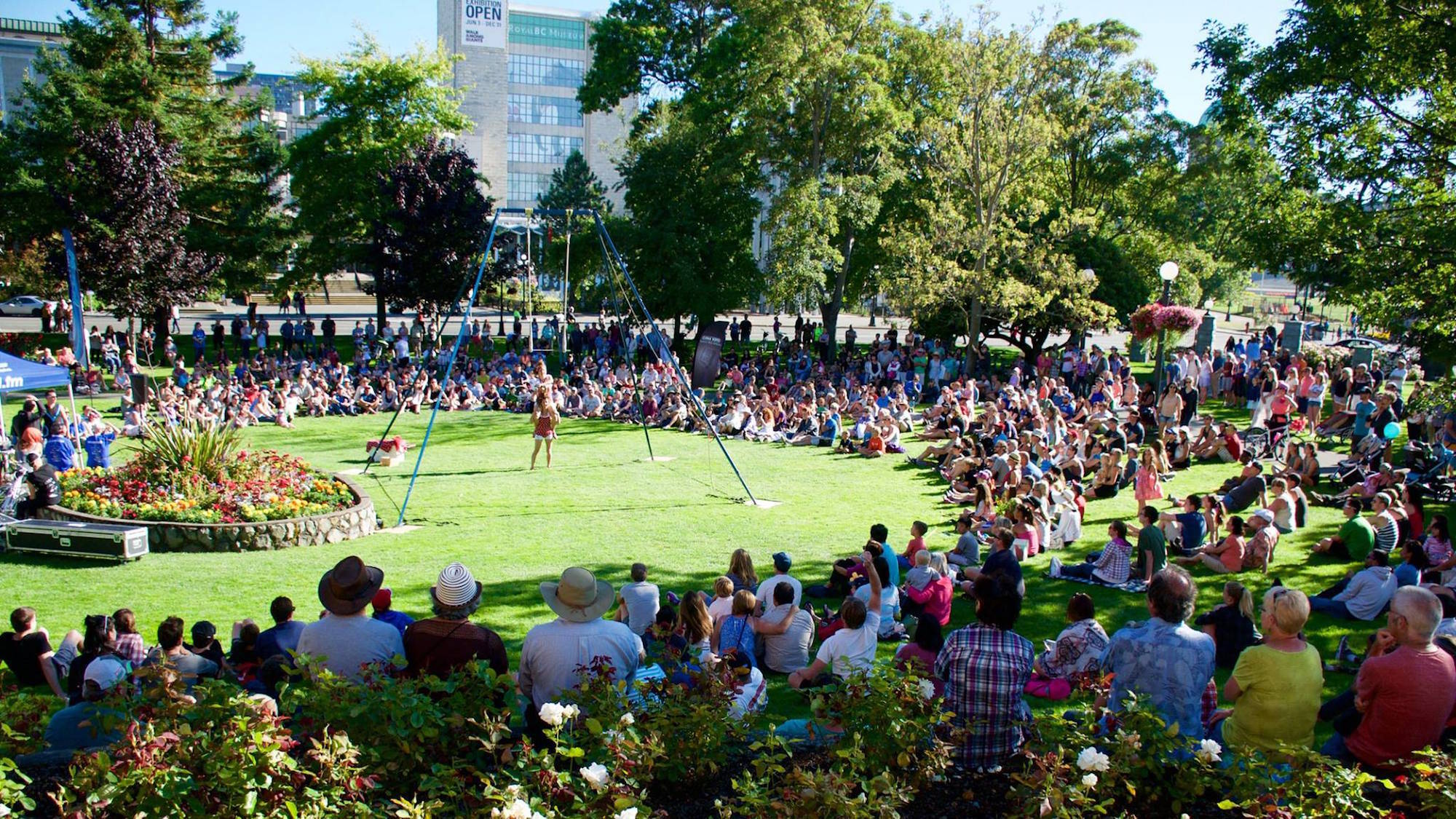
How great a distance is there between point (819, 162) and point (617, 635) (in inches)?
1113

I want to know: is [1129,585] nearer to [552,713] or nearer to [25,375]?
[552,713]

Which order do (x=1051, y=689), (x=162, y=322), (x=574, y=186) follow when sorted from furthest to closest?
(x=574, y=186) → (x=162, y=322) → (x=1051, y=689)

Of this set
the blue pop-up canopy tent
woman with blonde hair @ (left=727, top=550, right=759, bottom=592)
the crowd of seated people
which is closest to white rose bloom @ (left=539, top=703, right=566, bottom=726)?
the crowd of seated people

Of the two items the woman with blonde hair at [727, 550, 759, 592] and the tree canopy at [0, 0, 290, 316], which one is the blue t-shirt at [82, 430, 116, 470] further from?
the tree canopy at [0, 0, 290, 316]

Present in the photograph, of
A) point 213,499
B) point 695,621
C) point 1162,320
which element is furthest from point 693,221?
point 695,621

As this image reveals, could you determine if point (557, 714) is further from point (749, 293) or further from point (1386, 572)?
point (749, 293)

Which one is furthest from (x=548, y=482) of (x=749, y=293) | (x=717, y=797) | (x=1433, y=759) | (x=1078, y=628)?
(x=749, y=293)

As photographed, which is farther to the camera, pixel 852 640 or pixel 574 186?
pixel 574 186

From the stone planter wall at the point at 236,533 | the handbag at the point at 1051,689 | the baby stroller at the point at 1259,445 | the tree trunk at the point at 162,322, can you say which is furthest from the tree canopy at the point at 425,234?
the handbag at the point at 1051,689

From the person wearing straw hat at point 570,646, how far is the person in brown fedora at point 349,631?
0.85 m

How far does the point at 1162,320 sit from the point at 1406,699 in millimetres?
14530

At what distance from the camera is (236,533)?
Result: 1301cm

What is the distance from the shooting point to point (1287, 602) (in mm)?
5145

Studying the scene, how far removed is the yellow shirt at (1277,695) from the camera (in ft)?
17.1
